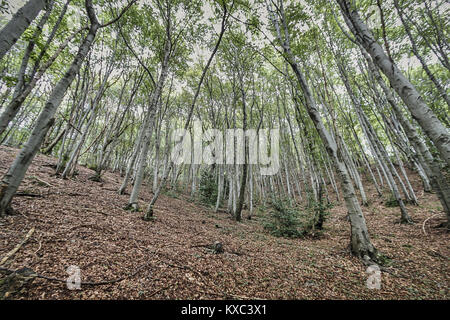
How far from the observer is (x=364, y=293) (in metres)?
2.79

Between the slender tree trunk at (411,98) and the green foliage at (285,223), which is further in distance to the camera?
the green foliage at (285,223)

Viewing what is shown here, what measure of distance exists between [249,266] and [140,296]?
225 cm

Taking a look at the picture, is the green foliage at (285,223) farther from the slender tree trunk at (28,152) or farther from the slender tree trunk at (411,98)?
the slender tree trunk at (28,152)

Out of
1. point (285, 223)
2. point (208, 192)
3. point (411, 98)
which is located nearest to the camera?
point (411, 98)

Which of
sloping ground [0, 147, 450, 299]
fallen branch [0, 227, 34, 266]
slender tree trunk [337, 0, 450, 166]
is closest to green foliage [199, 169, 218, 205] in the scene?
sloping ground [0, 147, 450, 299]

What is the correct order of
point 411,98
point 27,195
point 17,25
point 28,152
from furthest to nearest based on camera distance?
point 27,195, point 28,152, point 411,98, point 17,25

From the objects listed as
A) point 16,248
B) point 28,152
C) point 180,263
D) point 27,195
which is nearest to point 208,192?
point 27,195

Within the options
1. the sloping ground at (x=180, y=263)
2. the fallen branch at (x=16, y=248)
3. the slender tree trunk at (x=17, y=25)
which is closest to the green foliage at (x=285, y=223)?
the sloping ground at (x=180, y=263)

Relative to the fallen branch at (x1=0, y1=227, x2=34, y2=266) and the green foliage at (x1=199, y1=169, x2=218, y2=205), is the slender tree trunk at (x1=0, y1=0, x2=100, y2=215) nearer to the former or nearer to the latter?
the fallen branch at (x1=0, y1=227, x2=34, y2=266)

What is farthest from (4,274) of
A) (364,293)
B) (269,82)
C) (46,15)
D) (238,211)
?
(269,82)

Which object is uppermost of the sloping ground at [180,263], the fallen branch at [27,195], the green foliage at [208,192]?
the green foliage at [208,192]

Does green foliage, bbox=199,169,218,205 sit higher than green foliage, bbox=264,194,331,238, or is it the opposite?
green foliage, bbox=199,169,218,205

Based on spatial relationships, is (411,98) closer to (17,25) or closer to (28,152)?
(17,25)
